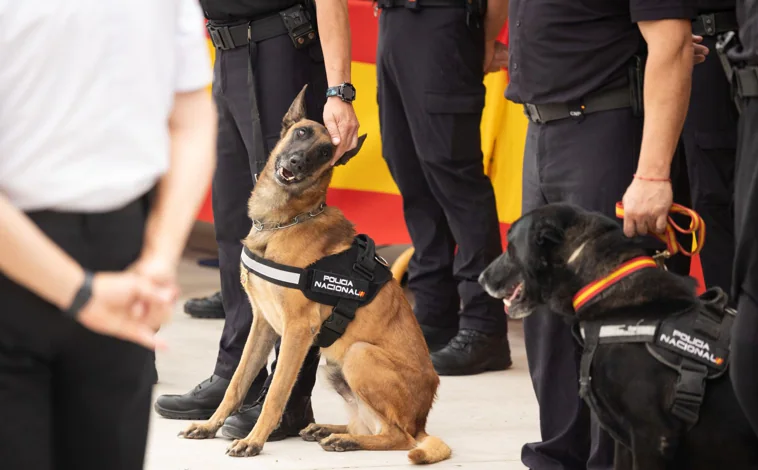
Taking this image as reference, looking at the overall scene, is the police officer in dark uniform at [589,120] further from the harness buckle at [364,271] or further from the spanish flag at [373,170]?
the spanish flag at [373,170]

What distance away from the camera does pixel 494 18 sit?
442 centimetres

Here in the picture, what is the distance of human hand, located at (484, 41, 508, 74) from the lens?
4.49 metres

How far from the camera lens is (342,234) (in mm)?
3549

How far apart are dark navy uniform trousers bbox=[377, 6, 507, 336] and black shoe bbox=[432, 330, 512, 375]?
4cm

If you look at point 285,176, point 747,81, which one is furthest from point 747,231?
point 285,176

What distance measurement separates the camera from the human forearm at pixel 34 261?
3.64ft

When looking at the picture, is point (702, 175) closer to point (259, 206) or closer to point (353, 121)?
point (353, 121)

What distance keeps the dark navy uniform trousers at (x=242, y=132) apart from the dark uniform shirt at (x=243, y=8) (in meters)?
0.10

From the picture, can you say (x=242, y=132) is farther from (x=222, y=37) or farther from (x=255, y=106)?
(x=222, y=37)

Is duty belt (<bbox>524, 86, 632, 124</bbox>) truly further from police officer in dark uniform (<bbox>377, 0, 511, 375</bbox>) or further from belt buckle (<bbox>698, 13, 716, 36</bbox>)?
police officer in dark uniform (<bbox>377, 0, 511, 375</bbox>)

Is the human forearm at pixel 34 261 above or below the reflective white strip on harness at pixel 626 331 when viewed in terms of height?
above

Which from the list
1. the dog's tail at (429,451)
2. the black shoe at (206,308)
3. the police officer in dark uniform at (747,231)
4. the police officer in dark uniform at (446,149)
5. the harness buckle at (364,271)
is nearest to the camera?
the police officer in dark uniform at (747,231)

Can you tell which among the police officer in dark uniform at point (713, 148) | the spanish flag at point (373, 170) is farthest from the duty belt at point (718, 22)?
the spanish flag at point (373, 170)

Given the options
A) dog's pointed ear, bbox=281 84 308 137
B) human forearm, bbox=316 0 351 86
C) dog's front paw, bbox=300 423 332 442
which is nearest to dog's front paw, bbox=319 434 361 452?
dog's front paw, bbox=300 423 332 442
